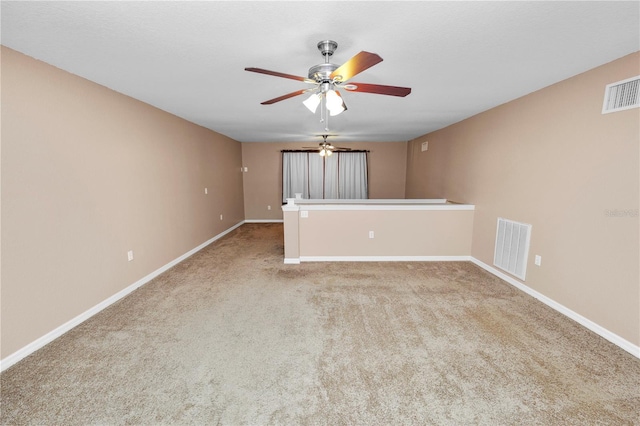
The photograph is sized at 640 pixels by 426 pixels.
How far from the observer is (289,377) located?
1.79 metres

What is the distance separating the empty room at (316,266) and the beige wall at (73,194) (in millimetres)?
17

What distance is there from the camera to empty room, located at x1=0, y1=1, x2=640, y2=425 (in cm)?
155

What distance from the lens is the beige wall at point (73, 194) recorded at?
1.92m

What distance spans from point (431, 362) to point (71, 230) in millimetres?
3239

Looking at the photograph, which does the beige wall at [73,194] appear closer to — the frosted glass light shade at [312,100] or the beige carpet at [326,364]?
the beige carpet at [326,364]

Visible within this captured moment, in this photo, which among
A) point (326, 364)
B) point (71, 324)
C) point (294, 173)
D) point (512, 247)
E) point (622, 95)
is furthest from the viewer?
point (294, 173)

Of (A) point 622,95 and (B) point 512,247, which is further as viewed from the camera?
(B) point 512,247

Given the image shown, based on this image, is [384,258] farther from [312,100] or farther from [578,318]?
[312,100]

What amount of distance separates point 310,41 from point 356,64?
1.89 ft

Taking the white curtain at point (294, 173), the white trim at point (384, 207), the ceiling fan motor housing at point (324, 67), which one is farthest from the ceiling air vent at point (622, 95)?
the white curtain at point (294, 173)

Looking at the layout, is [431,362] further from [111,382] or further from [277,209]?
[277,209]

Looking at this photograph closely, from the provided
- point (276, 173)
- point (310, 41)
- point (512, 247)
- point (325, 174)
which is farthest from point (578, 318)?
point (276, 173)

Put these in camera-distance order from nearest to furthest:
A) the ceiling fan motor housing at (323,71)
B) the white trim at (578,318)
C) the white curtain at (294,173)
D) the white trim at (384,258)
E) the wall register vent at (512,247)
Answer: the ceiling fan motor housing at (323,71) < the white trim at (578,318) < the wall register vent at (512,247) < the white trim at (384,258) < the white curtain at (294,173)

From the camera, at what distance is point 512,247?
10.6 ft
